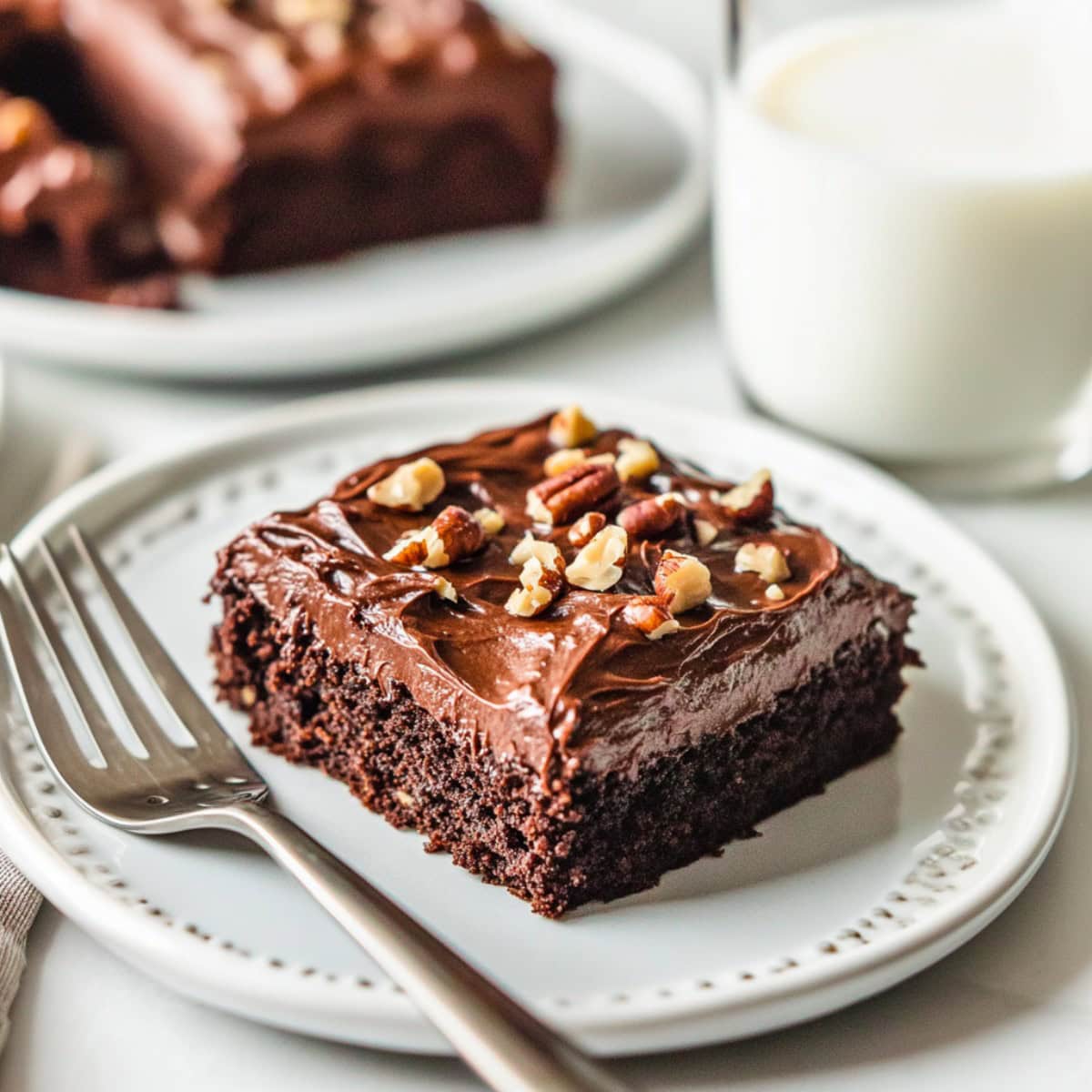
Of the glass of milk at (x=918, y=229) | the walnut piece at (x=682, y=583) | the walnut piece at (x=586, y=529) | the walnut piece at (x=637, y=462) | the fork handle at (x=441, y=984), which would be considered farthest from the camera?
the glass of milk at (x=918, y=229)

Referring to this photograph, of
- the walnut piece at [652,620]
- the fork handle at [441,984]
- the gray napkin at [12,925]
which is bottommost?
the gray napkin at [12,925]

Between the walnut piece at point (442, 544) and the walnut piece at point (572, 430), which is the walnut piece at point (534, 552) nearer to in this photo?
the walnut piece at point (442, 544)

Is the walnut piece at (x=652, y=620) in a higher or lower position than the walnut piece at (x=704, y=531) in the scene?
higher

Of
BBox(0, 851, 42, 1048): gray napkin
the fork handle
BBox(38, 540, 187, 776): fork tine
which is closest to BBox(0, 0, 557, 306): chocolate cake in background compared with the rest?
BBox(38, 540, 187, 776): fork tine

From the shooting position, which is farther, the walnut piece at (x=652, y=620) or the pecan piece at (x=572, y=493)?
the pecan piece at (x=572, y=493)

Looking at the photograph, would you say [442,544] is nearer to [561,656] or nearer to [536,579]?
[536,579]

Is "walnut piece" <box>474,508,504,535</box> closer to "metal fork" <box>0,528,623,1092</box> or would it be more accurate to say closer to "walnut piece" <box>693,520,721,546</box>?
"walnut piece" <box>693,520,721,546</box>

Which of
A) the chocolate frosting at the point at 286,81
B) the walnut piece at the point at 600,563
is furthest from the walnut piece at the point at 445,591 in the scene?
the chocolate frosting at the point at 286,81
